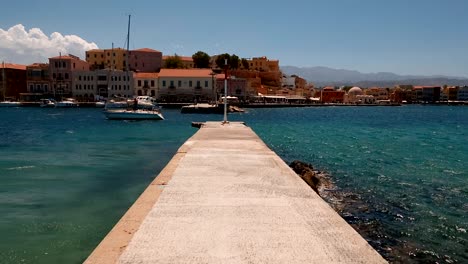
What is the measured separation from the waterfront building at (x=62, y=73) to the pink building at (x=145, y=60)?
16.3 metres

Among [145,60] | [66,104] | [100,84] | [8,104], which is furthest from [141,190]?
[145,60]

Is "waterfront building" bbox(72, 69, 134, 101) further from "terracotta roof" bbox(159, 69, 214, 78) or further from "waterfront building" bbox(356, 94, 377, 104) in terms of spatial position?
"waterfront building" bbox(356, 94, 377, 104)

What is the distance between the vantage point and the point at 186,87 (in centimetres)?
10725

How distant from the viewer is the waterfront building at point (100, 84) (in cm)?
10681

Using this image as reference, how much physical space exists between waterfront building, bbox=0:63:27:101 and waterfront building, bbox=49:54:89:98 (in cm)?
1135

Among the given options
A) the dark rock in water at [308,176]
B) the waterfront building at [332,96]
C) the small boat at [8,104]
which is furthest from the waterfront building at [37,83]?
the dark rock in water at [308,176]

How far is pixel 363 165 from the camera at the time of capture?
22938 millimetres

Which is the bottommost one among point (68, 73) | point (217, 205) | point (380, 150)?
point (380, 150)

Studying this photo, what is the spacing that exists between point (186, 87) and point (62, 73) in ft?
102

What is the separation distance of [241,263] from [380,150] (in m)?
27.1

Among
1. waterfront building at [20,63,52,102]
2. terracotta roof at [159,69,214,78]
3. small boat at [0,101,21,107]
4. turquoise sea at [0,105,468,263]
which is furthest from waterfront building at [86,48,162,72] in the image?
turquoise sea at [0,105,468,263]

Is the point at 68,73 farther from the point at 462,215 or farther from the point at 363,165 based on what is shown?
the point at 462,215

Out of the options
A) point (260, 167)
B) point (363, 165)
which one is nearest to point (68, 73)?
point (363, 165)

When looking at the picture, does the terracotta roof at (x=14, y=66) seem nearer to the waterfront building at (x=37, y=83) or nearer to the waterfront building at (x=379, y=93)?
the waterfront building at (x=37, y=83)
